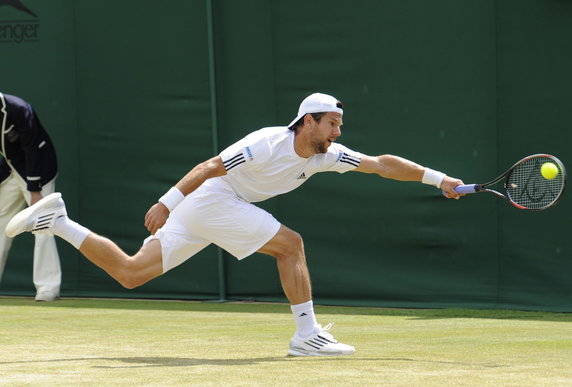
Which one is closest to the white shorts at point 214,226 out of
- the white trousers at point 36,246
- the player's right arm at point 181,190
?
the player's right arm at point 181,190

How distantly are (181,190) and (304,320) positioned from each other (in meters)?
0.97

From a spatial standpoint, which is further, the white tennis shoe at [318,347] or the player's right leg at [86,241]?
the player's right leg at [86,241]

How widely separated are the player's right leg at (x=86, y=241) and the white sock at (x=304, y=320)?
2.76 ft

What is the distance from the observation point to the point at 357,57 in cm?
972

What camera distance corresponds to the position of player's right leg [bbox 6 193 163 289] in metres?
6.70

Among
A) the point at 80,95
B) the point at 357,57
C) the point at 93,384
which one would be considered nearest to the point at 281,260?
the point at 93,384

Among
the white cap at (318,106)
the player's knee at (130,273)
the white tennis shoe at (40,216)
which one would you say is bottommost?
the player's knee at (130,273)

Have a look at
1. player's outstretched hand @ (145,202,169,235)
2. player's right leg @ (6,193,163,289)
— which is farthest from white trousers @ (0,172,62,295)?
player's outstretched hand @ (145,202,169,235)

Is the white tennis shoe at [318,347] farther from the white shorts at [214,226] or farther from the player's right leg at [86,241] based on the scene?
the player's right leg at [86,241]

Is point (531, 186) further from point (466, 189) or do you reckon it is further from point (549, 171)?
point (466, 189)

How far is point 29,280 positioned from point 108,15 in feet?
8.14

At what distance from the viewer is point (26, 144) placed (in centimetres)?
980

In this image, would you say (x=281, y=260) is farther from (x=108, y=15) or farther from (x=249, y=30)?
(x=108, y=15)

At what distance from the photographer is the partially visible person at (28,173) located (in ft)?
32.0
